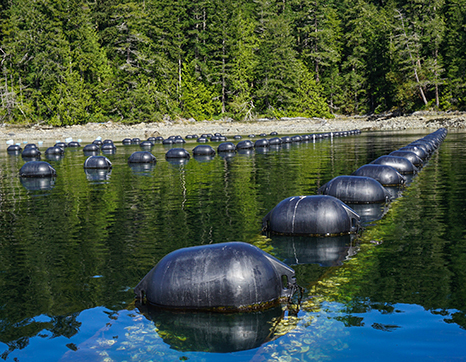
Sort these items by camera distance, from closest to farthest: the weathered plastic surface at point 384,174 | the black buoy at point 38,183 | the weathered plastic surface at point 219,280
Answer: the weathered plastic surface at point 219,280
the weathered plastic surface at point 384,174
the black buoy at point 38,183

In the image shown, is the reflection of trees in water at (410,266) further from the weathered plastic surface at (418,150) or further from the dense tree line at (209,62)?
the dense tree line at (209,62)

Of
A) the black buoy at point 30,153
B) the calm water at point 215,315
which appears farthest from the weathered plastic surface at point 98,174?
the black buoy at point 30,153

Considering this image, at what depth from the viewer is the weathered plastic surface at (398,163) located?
2276cm

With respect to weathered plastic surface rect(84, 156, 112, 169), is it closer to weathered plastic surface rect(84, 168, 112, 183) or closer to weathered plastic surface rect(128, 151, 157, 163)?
weathered plastic surface rect(84, 168, 112, 183)

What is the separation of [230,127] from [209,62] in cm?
2187

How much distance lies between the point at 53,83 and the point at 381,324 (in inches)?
3766

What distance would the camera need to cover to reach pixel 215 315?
7914mm

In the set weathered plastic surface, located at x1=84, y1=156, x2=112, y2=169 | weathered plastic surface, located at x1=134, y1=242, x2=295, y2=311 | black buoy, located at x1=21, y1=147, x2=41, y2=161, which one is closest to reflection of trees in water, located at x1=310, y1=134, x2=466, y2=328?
weathered plastic surface, located at x1=134, y1=242, x2=295, y2=311

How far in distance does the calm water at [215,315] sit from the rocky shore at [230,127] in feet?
206

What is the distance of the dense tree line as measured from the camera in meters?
92.2

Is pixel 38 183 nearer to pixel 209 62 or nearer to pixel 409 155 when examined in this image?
pixel 409 155

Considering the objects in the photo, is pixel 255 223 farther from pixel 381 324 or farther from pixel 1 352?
pixel 1 352

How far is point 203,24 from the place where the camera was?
10975cm

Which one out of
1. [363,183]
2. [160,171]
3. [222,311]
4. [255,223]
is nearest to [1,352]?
[222,311]
